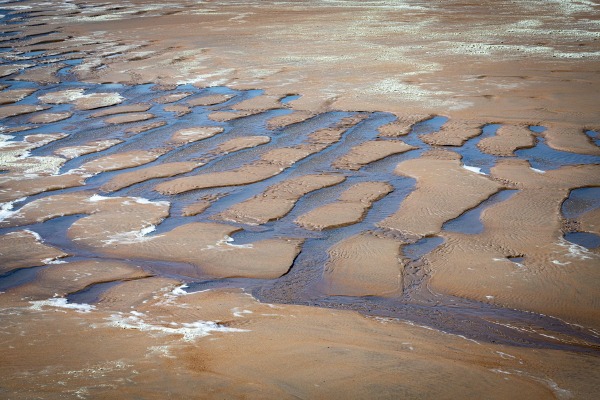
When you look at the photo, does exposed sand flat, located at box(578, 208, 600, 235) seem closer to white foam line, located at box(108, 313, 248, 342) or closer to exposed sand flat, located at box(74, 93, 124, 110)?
white foam line, located at box(108, 313, 248, 342)

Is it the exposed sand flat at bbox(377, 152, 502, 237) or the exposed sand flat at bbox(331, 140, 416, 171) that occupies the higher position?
the exposed sand flat at bbox(331, 140, 416, 171)

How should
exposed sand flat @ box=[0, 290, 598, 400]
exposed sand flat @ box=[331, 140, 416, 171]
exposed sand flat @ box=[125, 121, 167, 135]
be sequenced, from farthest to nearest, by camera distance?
exposed sand flat @ box=[125, 121, 167, 135], exposed sand flat @ box=[331, 140, 416, 171], exposed sand flat @ box=[0, 290, 598, 400]

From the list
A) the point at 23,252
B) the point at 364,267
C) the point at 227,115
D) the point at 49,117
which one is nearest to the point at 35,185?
the point at 23,252

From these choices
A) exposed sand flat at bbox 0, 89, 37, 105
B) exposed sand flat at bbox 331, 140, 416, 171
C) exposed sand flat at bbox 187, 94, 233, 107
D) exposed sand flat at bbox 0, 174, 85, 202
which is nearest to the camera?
exposed sand flat at bbox 0, 174, 85, 202

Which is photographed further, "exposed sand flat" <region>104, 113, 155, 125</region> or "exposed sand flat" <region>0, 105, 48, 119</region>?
"exposed sand flat" <region>0, 105, 48, 119</region>

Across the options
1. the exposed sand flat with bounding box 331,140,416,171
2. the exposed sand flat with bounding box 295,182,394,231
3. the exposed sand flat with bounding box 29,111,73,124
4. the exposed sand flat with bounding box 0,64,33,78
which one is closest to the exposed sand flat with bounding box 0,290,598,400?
the exposed sand flat with bounding box 295,182,394,231

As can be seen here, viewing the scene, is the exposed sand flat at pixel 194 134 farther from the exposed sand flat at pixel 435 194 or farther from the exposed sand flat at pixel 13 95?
the exposed sand flat at pixel 13 95

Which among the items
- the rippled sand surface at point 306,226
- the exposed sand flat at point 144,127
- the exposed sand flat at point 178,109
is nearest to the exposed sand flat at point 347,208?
the rippled sand surface at point 306,226
